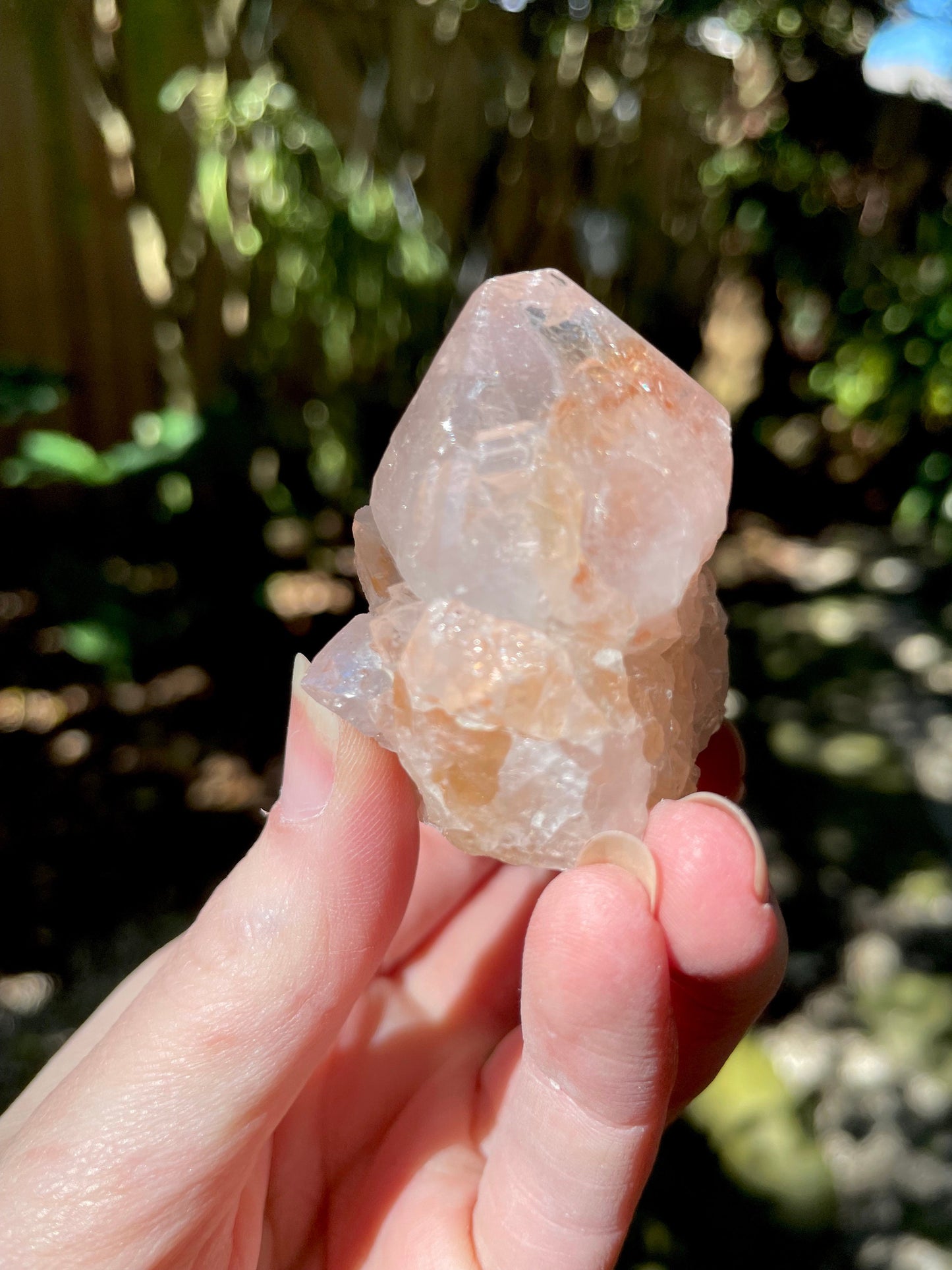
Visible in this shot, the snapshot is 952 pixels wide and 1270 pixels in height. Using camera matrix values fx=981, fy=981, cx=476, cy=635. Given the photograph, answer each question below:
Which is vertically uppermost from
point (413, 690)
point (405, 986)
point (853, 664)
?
point (413, 690)

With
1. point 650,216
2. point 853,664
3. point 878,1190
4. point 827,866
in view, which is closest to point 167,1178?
point 878,1190

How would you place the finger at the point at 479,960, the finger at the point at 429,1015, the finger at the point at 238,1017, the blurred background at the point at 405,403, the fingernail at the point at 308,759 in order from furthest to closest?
1. the blurred background at the point at 405,403
2. the finger at the point at 479,960
3. the finger at the point at 429,1015
4. the fingernail at the point at 308,759
5. the finger at the point at 238,1017

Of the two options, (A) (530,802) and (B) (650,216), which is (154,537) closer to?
(A) (530,802)

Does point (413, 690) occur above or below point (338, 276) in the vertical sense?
above

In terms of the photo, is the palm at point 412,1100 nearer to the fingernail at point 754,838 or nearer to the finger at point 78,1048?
the finger at point 78,1048

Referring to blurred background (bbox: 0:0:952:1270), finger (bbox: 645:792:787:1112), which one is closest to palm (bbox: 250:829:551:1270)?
finger (bbox: 645:792:787:1112)

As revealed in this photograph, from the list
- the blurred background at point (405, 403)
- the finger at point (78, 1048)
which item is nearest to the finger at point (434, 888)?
the finger at point (78, 1048)

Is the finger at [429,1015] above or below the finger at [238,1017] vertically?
below
